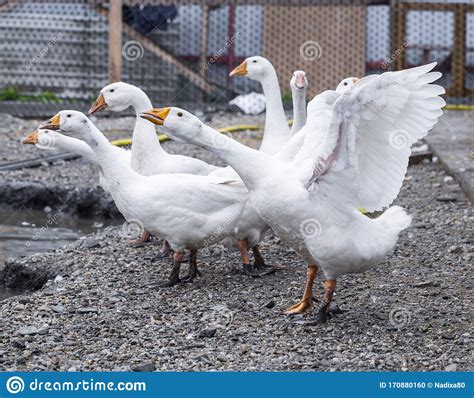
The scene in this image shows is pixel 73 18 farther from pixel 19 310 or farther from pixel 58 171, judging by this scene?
pixel 19 310

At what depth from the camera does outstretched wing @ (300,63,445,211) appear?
18.3ft

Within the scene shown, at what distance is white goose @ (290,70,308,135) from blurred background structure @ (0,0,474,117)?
6.78 m

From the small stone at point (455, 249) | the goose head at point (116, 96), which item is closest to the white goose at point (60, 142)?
the goose head at point (116, 96)

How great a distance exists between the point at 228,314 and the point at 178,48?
966 cm

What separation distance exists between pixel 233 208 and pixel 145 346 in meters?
1.45

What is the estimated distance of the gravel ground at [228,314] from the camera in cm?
536

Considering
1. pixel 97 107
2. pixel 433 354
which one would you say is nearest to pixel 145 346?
pixel 433 354

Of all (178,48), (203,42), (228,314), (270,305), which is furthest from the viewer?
(178,48)

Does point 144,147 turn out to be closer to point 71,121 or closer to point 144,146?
point 144,146

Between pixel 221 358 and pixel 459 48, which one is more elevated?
pixel 221 358

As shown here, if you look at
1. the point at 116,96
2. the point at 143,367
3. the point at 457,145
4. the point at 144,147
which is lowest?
the point at 457,145

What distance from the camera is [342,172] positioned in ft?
19.1

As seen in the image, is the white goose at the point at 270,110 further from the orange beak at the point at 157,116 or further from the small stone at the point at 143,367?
the small stone at the point at 143,367

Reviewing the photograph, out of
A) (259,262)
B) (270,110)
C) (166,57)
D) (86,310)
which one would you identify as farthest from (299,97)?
(166,57)
